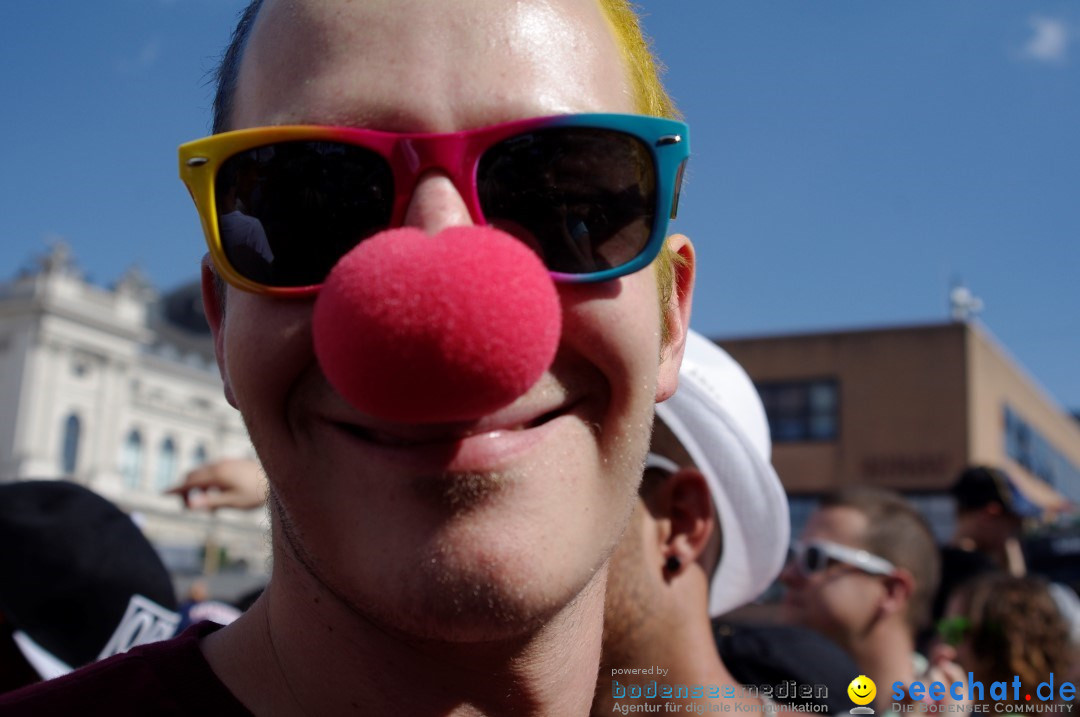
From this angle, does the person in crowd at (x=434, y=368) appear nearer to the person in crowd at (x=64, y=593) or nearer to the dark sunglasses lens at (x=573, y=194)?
the dark sunglasses lens at (x=573, y=194)

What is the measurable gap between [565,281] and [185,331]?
63.0 meters

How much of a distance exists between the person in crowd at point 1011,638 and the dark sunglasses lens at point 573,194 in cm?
272

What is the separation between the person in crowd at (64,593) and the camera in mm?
2287

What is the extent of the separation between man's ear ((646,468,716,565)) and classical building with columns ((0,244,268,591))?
148 feet

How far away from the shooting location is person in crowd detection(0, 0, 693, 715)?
109 centimetres

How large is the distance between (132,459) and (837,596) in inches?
2057

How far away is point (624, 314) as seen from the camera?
1.25 metres

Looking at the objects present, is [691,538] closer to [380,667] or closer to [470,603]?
[380,667]

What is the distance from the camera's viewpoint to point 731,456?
7.41ft

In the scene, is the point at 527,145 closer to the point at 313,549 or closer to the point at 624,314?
the point at 624,314

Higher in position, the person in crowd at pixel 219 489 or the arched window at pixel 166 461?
the person in crowd at pixel 219 489

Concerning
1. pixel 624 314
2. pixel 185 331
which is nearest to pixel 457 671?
pixel 624 314

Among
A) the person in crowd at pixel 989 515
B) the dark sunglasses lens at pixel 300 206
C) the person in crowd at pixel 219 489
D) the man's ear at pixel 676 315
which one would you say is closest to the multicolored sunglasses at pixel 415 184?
the dark sunglasses lens at pixel 300 206

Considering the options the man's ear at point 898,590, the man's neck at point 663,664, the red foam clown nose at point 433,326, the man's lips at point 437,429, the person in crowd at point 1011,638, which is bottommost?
the person in crowd at point 1011,638
